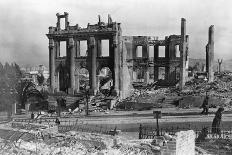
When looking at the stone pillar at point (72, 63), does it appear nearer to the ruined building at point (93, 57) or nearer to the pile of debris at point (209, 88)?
the ruined building at point (93, 57)

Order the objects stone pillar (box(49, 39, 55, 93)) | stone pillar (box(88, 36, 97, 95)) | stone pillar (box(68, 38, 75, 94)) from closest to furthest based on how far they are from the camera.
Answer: stone pillar (box(88, 36, 97, 95)) < stone pillar (box(68, 38, 75, 94)) < stone pillar (box(49, 39, 55, 93))

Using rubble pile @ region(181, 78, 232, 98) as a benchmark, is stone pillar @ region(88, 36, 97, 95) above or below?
above

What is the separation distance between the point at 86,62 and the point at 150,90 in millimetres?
8973

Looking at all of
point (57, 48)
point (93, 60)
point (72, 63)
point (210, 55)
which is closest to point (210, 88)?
point (210, 55)

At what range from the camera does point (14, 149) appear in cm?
2020

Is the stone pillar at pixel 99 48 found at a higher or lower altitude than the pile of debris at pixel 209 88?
higher

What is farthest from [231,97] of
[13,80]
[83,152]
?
[83,152]

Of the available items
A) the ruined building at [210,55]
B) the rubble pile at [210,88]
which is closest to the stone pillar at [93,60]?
the rubble pile at [210,88]

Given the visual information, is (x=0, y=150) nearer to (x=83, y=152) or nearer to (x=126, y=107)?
(x=83, y=152)

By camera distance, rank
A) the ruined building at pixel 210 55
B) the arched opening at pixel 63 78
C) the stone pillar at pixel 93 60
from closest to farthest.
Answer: the stone pillar at pixel 93 60
the ruined building at pixel 210 55
the arched opening at pixel 63 78

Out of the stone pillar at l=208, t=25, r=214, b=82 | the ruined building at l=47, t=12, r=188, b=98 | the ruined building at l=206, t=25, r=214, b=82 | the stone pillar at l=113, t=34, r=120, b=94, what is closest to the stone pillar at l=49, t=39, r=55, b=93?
the ruined building at l=47, t=12, r=188, b=98

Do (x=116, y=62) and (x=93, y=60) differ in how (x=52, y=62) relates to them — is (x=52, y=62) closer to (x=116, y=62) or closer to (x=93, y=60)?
(x=93, y=60)

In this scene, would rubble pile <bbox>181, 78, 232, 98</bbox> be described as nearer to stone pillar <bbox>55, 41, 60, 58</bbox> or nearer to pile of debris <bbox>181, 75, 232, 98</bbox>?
pile of debris <bbox>181, 75, 232, 98</bbox>

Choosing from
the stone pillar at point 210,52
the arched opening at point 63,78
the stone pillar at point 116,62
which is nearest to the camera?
the stone pillar at point 116,62
